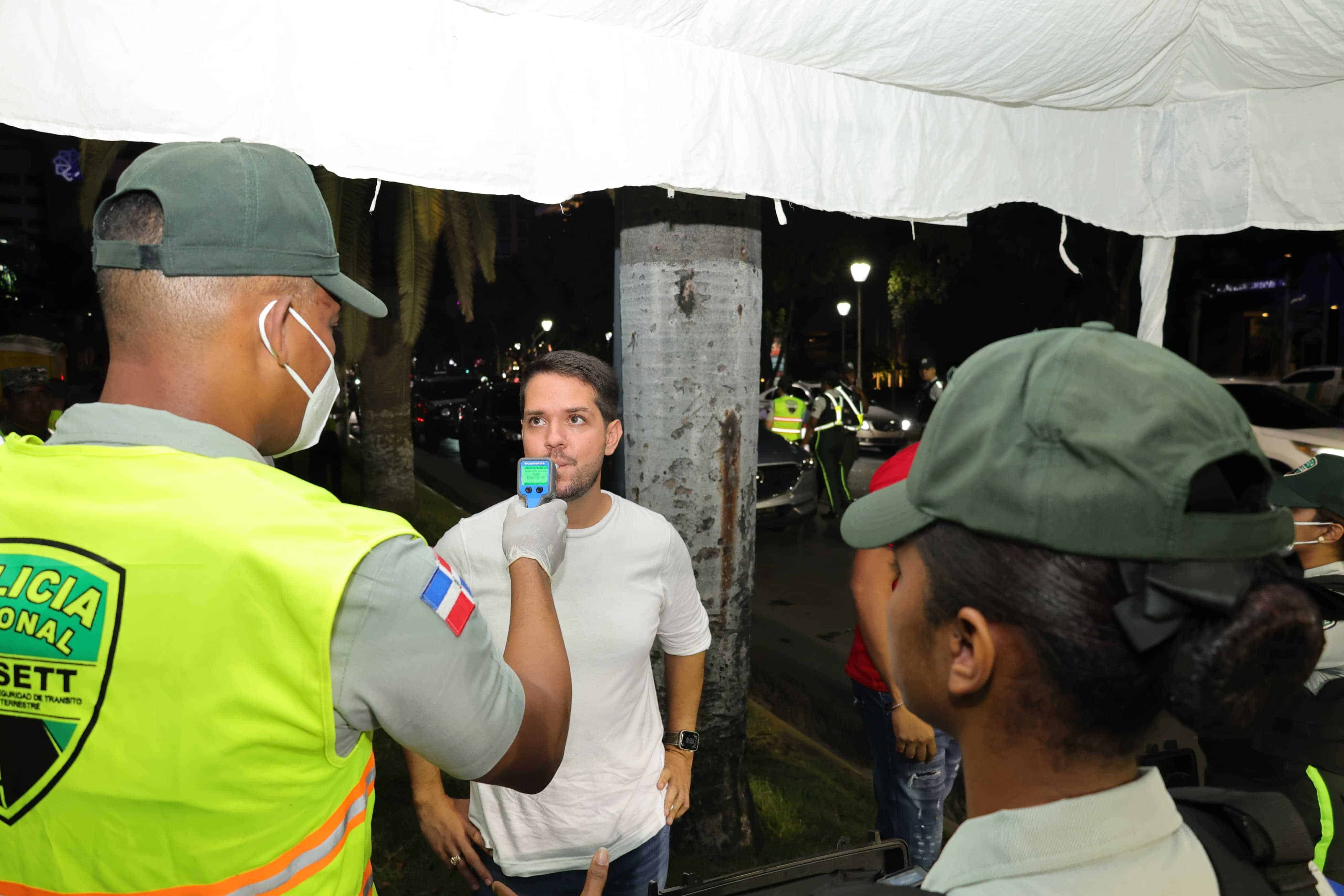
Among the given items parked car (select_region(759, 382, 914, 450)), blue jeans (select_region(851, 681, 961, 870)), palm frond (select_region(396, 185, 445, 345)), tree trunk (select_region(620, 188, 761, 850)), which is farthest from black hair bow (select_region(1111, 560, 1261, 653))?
parked car (select_region(759, 382, 914, 450))

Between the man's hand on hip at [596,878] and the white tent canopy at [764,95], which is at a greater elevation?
the white tent canopy at [764,95]

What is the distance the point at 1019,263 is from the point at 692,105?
68.2 feet

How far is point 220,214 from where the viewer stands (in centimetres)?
140

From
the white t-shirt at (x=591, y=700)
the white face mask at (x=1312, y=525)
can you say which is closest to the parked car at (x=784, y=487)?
the white face mask at (x=1312, y=525)

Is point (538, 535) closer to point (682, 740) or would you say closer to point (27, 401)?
point (682, 740)

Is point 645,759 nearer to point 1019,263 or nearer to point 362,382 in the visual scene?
point 362,382

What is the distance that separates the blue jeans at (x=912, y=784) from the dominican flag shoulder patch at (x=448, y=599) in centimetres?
223

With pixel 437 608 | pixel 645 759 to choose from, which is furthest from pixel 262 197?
pixel 645 759

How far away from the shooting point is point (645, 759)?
2.46m

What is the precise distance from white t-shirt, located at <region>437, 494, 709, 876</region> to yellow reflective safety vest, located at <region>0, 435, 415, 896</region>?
40.8 inches

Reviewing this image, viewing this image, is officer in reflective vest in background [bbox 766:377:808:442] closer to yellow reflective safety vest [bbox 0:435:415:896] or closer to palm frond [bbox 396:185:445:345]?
palm frond [bbox 396:185:445:345]

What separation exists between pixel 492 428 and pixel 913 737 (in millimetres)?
13736

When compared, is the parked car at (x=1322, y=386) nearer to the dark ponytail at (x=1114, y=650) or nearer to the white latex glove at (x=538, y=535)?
the white latex glove at (x=538, y=535)

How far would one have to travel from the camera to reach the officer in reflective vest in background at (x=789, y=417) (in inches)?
464
